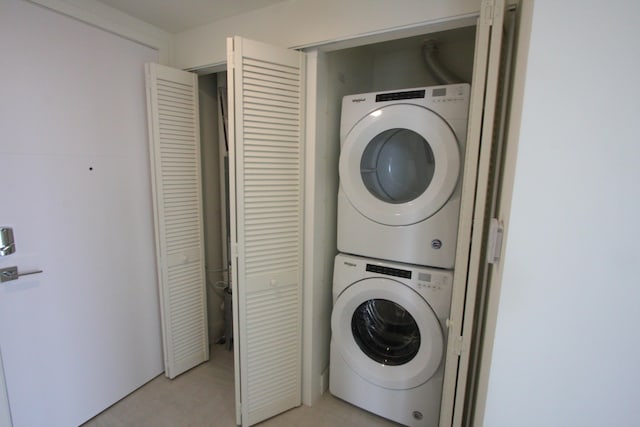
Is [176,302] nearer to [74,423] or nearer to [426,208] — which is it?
[74,423]

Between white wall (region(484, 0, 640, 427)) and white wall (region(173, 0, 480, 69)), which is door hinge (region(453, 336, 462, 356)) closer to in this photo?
white wall (region(484, 0, 640, 427))

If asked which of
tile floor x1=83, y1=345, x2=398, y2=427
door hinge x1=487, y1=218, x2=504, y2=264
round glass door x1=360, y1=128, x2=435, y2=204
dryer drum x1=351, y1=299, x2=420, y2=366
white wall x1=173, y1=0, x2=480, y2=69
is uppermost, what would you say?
white wall x1=173, y1=0, x2=480, y2=69

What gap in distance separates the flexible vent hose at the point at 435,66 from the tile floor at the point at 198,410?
2.10 meters

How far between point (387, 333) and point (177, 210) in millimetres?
1488

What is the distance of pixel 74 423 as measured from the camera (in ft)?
4.69

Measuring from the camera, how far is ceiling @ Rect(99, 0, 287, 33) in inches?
54.8

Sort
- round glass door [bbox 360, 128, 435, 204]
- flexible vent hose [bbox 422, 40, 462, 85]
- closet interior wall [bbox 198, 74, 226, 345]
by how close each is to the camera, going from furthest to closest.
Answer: closet interior wall [bbox 198, 74, 226, 345]
flexible vent hose [bbox 422, 40, 462, 85]
round glass door [bbox 360, 128, 435, 204]

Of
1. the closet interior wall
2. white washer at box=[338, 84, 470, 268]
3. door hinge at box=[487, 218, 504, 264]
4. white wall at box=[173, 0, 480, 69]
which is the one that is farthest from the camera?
the closet interior wall

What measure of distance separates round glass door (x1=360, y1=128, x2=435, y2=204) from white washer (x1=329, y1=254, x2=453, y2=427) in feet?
1.37

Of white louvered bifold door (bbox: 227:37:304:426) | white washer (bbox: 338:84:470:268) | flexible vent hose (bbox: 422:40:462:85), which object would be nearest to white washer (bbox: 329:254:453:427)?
white washer (bbox: 338:84:470:268)

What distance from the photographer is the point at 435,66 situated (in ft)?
5.81

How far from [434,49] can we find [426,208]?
117cm

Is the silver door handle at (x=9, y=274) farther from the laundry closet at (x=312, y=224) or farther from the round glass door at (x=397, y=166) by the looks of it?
the round glass door at (x=397, y=166)

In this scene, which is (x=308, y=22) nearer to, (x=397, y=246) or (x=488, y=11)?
(x=488, y=11)
